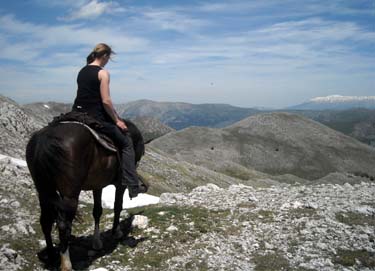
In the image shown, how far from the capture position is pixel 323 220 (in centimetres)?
1170

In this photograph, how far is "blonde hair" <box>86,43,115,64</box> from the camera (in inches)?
359

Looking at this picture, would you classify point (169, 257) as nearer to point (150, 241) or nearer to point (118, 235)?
point (150, 241)

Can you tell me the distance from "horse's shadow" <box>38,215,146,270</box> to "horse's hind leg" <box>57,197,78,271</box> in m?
0.69

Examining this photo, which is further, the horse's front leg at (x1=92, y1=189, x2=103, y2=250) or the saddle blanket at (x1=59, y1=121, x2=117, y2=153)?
the horse's front leg at (x1=92, y1=189, x2=103, y2=250)

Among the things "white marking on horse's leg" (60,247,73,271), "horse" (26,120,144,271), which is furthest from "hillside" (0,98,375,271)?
"horse" (26,120,144,271)

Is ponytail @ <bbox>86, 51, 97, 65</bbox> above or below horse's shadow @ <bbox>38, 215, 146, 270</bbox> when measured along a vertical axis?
above

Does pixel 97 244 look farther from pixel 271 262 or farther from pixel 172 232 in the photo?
pixel 271 262

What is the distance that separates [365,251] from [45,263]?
7660 millimetres

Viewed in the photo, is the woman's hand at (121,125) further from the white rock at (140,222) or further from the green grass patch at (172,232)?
the white rock at (140,222)

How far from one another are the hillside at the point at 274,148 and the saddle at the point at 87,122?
78201mm

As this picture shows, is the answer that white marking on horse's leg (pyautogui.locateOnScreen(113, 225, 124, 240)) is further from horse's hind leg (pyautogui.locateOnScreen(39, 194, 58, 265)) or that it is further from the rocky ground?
horse's hind leg (pyautogui.locateOnScreen(39, 194, 58, 265))

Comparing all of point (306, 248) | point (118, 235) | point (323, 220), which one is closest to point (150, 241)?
point (118, 235)

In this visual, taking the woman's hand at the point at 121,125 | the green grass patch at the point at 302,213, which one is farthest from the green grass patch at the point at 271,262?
the woman's hand at the point at 121,125

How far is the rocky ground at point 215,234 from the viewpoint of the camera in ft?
30.1
